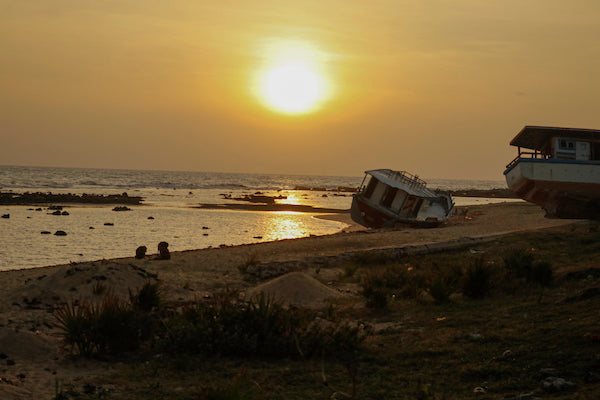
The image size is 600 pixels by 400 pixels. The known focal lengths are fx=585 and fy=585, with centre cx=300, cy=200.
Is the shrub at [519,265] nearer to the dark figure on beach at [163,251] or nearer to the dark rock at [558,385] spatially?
the dark rock at [558,385]

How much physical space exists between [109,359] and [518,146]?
98.1 ft

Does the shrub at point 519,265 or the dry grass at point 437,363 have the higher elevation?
the shrub at point 519,265

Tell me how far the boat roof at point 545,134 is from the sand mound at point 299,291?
20.4m

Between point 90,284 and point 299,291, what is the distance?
466 cm

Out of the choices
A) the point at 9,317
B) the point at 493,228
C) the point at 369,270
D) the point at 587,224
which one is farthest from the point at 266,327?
the point at 493,228

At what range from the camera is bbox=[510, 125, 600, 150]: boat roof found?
2910 centimetres

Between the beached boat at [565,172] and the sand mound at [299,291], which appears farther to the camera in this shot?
the beached boat at [565,172]

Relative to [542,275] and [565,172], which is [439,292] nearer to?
[542,275]

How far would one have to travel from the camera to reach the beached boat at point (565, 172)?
28.6m

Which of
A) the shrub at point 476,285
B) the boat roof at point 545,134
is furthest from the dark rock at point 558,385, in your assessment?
the boat roof at point 545,134

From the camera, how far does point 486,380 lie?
6.88 m

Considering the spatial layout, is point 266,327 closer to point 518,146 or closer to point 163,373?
point 163,373

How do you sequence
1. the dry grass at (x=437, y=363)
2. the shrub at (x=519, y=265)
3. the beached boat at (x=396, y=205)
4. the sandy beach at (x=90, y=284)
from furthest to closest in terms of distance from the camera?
the beached boat at (x=396, y=205), the shrub at (x=519, y=265), the sandy beach at (x=90, y=284), the dry grass at (x=437, y=363)

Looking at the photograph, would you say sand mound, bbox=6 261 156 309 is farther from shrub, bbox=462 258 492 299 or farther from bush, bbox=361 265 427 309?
shrub, bbox=462 258 492 299
